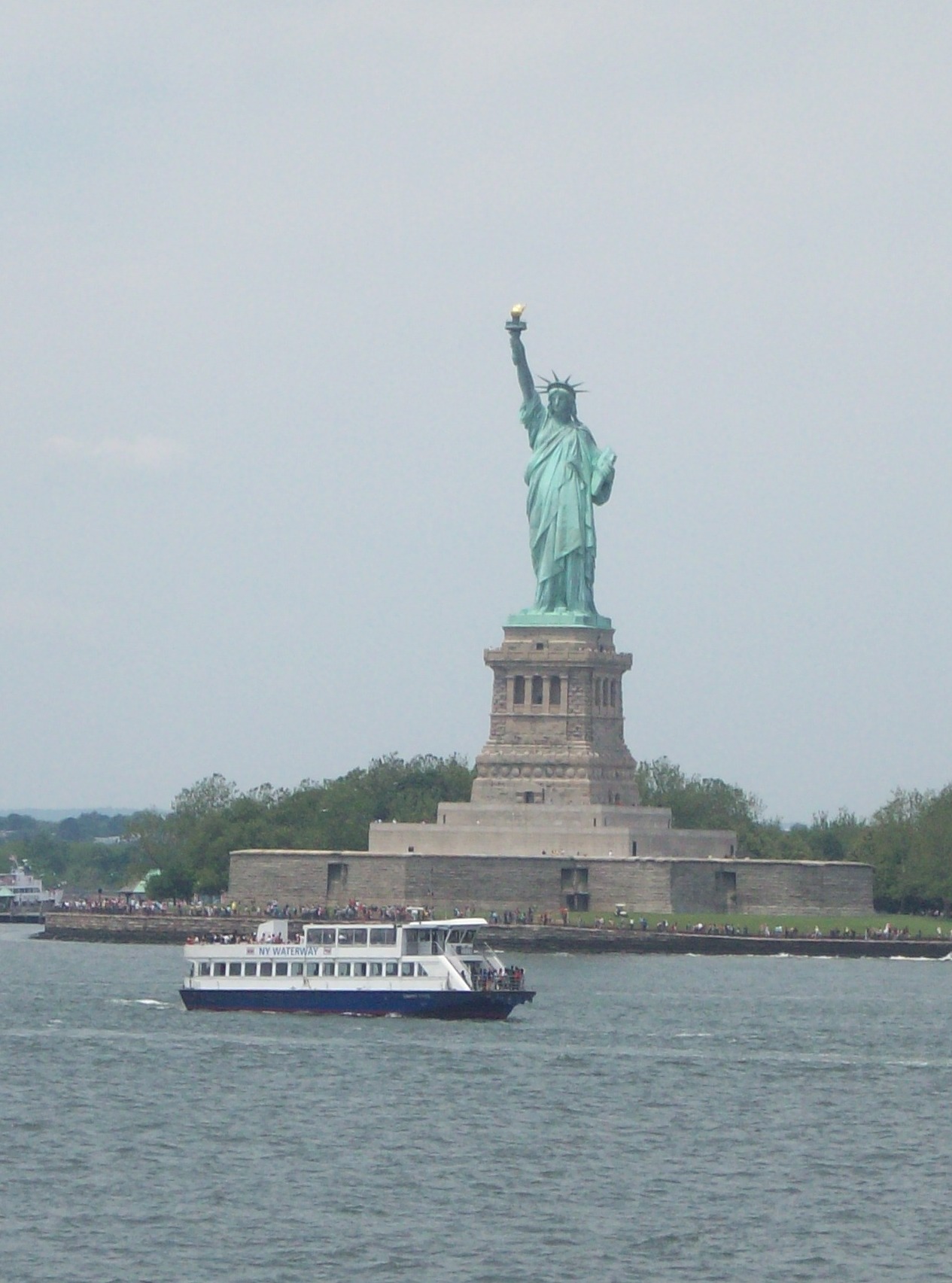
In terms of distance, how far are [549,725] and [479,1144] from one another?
182 ft

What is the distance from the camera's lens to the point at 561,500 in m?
103

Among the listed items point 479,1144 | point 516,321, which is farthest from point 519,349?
point 479,1144

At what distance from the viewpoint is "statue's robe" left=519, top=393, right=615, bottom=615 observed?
103m

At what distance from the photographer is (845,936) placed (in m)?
93.8

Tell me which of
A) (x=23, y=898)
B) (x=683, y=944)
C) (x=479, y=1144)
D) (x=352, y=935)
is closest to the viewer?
(x=479, y=1144)

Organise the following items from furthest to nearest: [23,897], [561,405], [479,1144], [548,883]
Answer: [23,897] < [561,405] < [548,883] < [479,1144]

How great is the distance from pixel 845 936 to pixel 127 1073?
43184 millimetres

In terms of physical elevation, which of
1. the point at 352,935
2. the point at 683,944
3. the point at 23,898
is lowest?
the point at 352,935

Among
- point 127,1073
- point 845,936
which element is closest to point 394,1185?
point 127,1073

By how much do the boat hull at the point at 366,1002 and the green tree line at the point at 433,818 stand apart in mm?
42691

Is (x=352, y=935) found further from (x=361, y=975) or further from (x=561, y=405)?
(x=561, y=405)

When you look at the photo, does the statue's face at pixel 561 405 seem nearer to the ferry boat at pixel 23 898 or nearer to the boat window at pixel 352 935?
the boat window at pixel 352 935

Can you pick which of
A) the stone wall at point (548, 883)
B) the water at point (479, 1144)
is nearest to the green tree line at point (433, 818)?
the stone wall at point (548, 883)

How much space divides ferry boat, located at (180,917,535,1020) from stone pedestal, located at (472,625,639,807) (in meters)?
33.3
